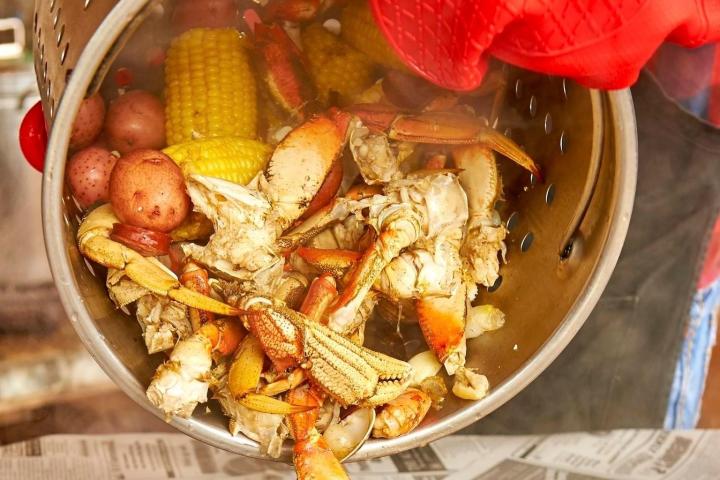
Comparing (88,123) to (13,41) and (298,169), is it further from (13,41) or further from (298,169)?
(13,41)

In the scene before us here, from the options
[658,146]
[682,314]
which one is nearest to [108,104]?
[658,146]

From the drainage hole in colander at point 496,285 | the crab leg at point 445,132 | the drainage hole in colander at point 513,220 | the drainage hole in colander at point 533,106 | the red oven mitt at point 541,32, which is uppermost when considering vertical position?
the red oven mitt at point 541,32

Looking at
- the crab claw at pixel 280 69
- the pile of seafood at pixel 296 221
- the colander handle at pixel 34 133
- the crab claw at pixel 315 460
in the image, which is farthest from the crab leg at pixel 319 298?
the colander handle at pixel 34 133

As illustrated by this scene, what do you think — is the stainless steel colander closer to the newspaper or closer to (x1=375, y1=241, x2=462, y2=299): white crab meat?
(x1=375, y1=241, x2=462, y2=299): white crab meat

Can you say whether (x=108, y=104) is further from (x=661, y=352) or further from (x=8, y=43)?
(x=661, y=352)

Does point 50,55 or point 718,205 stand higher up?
point 50,55

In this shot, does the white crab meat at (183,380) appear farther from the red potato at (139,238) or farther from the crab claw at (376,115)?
the crab claw at (376,115)
